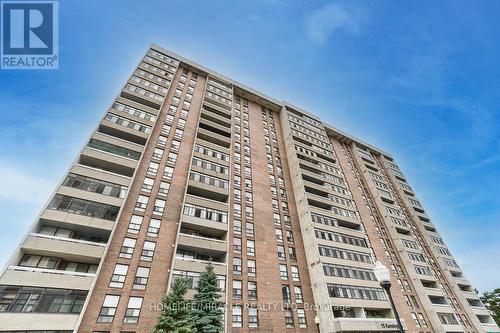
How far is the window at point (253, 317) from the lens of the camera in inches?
965

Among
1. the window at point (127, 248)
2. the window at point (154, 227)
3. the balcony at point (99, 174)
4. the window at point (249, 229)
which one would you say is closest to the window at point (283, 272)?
the window at point (249, 229)

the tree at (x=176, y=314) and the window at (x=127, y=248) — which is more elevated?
the window at (x=127, y=248)

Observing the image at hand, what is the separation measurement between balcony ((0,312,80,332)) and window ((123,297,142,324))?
3540 mm

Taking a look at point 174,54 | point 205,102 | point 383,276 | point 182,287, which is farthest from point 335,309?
point 174,54

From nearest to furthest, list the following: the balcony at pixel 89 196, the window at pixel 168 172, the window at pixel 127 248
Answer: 1. the window at pixel 127 248
2. the balcony at pixel 89 196
3. the window at pixel 168 172

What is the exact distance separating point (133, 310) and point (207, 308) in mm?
6331

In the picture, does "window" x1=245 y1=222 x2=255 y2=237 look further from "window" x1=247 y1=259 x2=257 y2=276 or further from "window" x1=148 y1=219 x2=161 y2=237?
"window" x1=148 y1=219 x2=161 y2=237

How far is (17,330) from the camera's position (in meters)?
16.9

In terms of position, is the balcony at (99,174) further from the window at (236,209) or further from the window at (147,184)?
the window at (236,209)

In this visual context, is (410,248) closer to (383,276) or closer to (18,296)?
(383,276)

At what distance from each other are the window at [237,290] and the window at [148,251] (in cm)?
912

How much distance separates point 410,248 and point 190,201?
4257 cm

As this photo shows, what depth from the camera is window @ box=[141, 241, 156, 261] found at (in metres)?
23.9

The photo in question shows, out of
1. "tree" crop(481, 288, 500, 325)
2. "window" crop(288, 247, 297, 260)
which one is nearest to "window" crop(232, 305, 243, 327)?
"window" crop(288, 247, 297, 260)
